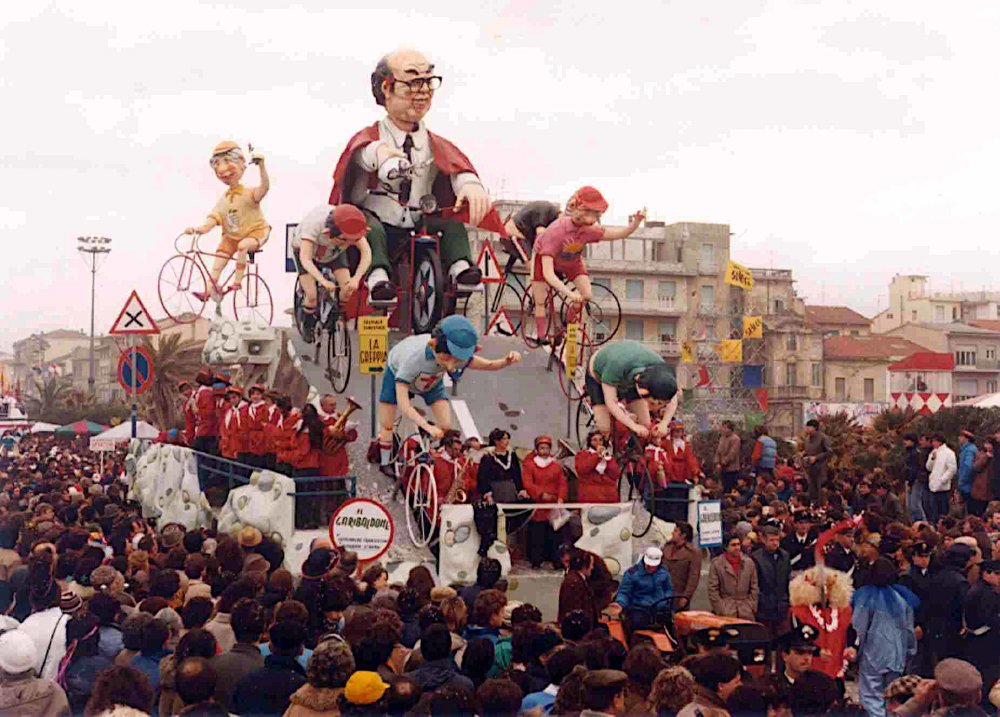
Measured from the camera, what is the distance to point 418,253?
1767 cm

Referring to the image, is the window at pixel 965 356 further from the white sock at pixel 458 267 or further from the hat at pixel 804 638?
the hat at pixel 804 638

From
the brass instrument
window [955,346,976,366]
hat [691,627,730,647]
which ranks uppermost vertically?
window [955,346,976,366]

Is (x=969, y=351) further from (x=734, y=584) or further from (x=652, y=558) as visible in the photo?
(x=652, y=558)

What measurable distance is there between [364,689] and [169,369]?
39.7 meters

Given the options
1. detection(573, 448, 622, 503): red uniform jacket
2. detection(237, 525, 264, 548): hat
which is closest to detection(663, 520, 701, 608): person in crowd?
detection(573, 448, 622, 503): red uniform jacket

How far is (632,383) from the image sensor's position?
1475 cm

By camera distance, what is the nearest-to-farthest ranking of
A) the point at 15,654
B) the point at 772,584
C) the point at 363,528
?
the point at 15,654
the point at 363,528
the point at 772,584

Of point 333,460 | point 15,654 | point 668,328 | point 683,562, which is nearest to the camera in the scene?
point 15,654

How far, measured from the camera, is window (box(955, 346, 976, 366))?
207 feet

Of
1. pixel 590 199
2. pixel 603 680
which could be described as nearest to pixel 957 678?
pixel 603 680

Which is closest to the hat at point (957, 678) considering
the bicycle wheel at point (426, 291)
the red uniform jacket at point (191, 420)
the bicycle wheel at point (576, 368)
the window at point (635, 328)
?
the bicycle wheel at point (576, 368)

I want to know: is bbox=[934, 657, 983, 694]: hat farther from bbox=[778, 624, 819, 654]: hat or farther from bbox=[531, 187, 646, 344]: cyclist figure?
bbox=[531, 187, 646, 344]: cyclist figure

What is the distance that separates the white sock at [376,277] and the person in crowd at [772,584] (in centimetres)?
664

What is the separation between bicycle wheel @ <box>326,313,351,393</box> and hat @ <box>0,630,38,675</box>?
10636mm
